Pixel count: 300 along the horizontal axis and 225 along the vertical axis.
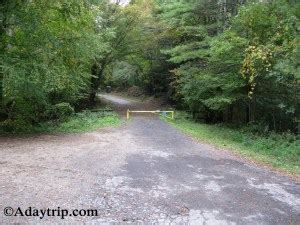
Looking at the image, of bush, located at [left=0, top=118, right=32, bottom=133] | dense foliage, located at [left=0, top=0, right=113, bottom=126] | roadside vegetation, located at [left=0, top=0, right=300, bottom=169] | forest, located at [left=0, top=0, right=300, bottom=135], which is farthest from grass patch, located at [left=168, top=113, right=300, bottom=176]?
bush, located at [left=0, top=118, right=32, bottom=133]

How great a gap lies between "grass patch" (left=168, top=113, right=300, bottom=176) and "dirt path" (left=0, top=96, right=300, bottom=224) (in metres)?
1.02

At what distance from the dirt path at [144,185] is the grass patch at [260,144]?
1016 millimetres

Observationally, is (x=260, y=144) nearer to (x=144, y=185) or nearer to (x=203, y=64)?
(x=203, y=64)

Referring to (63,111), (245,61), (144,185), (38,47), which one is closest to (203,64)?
(63,111)

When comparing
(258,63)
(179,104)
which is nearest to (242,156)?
(258,63)

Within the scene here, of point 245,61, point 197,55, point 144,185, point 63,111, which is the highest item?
point 197,55

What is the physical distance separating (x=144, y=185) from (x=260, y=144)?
711 cm

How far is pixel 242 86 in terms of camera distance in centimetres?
1498

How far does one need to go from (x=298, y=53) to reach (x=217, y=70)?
22.7ft

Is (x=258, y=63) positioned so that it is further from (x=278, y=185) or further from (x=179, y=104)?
(x=179, y=104)

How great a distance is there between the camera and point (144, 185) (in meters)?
6.94

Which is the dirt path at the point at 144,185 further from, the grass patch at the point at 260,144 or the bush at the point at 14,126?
the bush at the point at 14,126

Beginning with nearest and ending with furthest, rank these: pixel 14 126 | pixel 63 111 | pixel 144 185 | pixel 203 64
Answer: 1. pixel 144 185
2. pixel 14 126
3. pixel 63 111
4. pixel 203 64

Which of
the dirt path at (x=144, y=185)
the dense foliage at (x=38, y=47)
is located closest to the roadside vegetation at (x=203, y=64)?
the dense foliage at (x=38, y=47)
